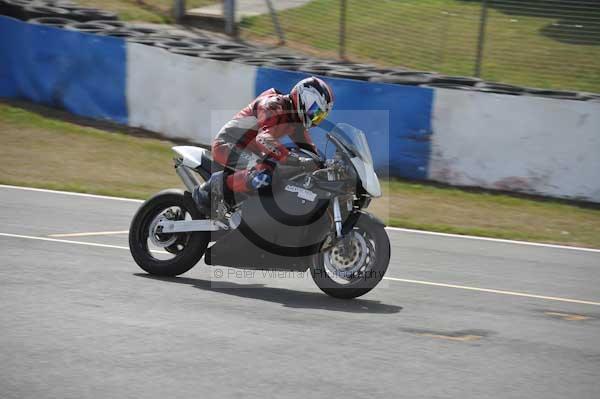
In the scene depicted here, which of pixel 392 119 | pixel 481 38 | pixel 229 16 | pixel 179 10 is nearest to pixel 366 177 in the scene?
pixel 392 119

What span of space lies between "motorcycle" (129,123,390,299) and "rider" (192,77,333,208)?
0.35 ft

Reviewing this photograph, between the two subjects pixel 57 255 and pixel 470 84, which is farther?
pixel 470 84

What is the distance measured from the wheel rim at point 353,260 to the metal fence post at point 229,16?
47.9 ft

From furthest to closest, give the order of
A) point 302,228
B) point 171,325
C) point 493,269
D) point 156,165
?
1. point 156,165
2. point 493,269
3. point 302,228
4. point 171,325

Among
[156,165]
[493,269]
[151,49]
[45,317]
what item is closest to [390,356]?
[45,317]

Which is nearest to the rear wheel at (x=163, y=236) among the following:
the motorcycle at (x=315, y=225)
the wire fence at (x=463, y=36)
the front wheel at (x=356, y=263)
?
the motorcycle at (x=315, y=225)

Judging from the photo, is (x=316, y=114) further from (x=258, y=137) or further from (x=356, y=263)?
(x=356, y=263)

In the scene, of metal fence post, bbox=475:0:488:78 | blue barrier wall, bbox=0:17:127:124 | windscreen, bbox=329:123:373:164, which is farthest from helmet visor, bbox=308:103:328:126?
metal fence post, bbox=475:0:488:78

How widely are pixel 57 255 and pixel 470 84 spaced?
8.47 metres

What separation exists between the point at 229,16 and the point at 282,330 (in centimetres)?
1582

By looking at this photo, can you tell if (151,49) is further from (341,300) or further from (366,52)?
(341,300)

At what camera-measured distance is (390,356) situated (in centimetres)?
623

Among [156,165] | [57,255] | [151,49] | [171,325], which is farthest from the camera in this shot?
[151,49]

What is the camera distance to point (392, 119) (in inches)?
562
